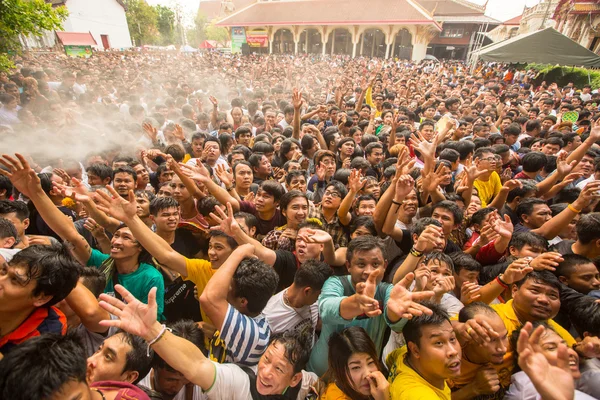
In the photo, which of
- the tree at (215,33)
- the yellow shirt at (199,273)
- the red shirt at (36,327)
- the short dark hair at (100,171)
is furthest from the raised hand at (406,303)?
→ the tree at (215,33)

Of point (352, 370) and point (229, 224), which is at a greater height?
point (229, 224)

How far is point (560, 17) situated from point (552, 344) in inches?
1367

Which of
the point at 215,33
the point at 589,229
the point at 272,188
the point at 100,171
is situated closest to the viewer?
the point at 589,229

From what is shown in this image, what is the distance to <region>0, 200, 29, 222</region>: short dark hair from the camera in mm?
2350

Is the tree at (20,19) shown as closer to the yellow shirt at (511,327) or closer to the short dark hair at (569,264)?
the yellow shirt at (511,327)

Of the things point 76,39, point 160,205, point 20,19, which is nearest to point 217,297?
point 160,205

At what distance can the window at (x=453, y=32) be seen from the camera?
33.2 meters

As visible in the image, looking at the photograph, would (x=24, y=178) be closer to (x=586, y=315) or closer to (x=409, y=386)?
(x=409, y=386)

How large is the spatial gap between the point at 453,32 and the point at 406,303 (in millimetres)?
40475

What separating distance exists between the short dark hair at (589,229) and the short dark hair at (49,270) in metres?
3.76

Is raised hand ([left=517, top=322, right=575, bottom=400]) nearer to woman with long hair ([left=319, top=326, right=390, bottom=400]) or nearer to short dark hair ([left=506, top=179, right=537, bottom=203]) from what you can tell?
woman with long hair ([left=319, top=326, right=390, bottom=400])

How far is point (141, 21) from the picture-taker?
114ft

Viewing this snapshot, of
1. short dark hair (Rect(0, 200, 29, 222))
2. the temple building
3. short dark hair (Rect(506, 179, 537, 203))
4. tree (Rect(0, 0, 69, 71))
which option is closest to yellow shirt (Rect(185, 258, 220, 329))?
short dark hair (Rect(0, 200, 29, 222))

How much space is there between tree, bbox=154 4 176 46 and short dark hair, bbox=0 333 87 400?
4567 cm
